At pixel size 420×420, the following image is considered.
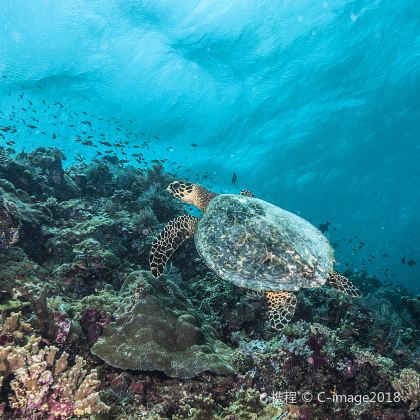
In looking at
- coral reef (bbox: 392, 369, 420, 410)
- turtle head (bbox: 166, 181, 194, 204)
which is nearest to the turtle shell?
turtle head (bbox: 166, 181, 194, 204)

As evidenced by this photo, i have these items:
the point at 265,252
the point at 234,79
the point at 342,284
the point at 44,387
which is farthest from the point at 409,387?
the point at 234,79

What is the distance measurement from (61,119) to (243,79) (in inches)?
854

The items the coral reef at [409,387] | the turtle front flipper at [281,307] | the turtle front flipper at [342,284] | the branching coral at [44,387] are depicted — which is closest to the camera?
the branching coral at [44,387]

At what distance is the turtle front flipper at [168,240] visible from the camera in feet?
19.1

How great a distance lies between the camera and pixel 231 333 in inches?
216

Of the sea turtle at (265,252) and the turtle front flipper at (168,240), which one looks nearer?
the sea turtle at (265,252)

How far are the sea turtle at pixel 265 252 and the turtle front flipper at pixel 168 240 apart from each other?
0.07 feet

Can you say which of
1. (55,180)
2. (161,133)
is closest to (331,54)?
(161,133)

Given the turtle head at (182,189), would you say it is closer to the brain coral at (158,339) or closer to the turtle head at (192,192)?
the turtle head at (192,192)

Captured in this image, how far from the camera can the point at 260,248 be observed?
483cm

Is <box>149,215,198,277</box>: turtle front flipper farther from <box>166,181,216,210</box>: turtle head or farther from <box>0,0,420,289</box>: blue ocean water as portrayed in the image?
<box>0,0,420,289</box>: blue ocean water

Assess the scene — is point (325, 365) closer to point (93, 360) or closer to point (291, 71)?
point (93, 360)

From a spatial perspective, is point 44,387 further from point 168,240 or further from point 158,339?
point 168,240

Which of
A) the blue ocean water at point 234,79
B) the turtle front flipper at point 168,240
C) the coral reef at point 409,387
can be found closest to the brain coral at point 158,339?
the turtle front flipper at point 168,240
